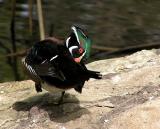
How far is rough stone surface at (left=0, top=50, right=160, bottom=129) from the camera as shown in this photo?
374 cm

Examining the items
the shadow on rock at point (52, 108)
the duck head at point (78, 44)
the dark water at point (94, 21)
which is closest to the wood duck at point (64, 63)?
the duck head at point (78, 44)

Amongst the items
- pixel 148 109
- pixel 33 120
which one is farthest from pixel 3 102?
pixel 148 109

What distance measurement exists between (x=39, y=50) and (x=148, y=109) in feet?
2.77

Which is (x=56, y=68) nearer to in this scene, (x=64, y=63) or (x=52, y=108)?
(x=64, y=63)

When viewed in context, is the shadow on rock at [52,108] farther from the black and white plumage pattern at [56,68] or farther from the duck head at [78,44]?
the duck head at [78,44]

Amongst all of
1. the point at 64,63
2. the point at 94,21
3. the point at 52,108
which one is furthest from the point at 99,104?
Result: the point at 94,21

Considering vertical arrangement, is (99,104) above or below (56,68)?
below

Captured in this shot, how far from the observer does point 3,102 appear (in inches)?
172

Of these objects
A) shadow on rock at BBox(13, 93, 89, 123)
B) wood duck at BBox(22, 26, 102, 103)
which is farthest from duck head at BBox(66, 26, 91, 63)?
shadow on rock at BBox(13, 93, 89, 123)

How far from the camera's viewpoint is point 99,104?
159 inches

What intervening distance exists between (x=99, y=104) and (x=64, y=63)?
0.59 metres

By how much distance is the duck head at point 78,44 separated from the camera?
358cm

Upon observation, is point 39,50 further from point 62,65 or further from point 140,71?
point 140,71

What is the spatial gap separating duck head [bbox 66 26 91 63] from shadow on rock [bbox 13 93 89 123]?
477 mm
